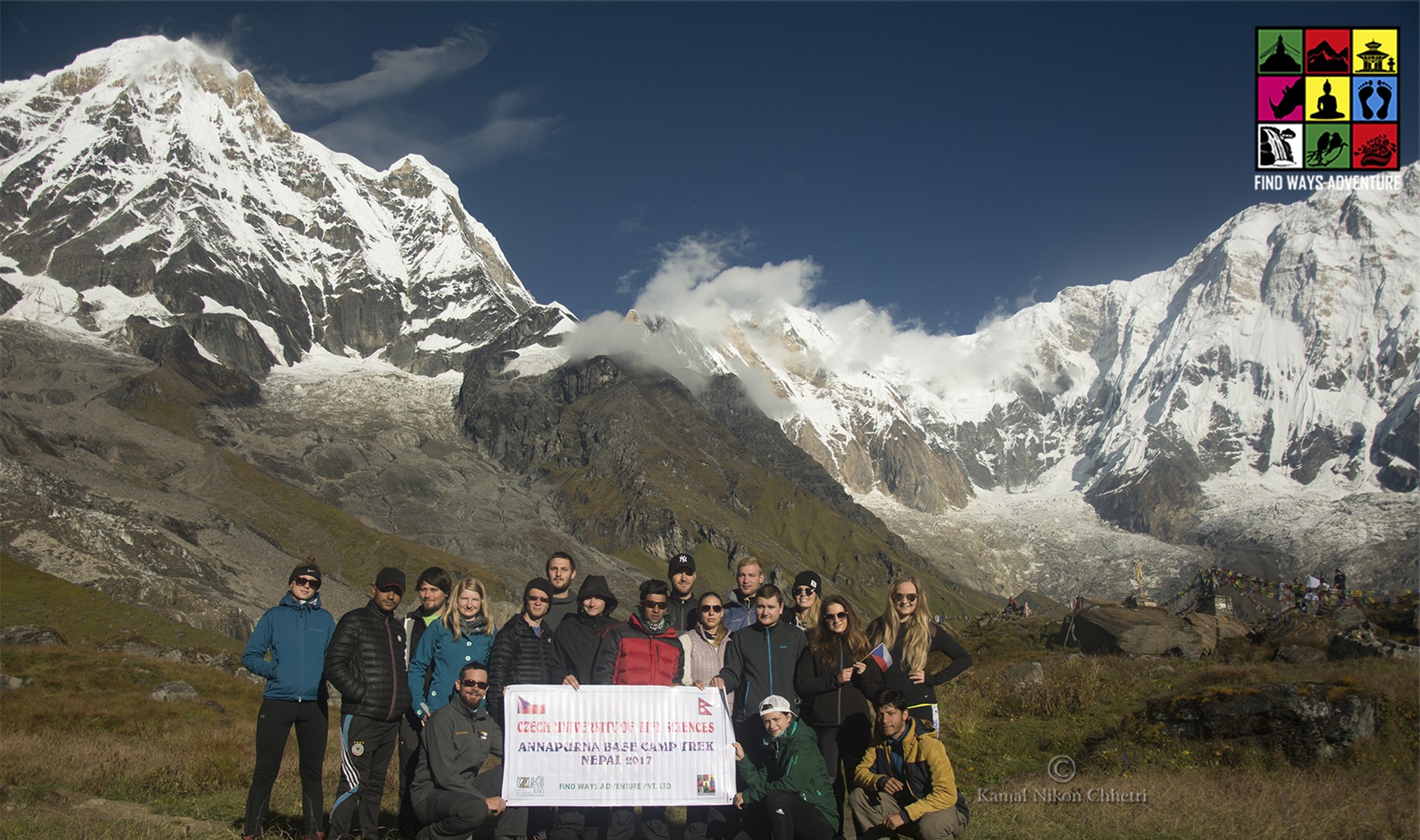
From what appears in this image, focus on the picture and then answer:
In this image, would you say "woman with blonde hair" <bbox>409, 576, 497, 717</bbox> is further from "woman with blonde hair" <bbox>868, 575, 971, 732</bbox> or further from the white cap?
"woman with blonde hair" <bbox>868, 575, 971, 732</bbox>

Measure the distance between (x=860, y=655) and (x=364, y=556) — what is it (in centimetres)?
14073

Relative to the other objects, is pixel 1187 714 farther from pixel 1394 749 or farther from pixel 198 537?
pixel 198 537

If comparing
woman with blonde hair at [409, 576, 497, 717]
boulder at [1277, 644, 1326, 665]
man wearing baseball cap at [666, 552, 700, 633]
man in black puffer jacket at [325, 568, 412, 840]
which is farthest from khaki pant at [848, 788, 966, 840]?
boulder at [1277, 644, 1326, 665]

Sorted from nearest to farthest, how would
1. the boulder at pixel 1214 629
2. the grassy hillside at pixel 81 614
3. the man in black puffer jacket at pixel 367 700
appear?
the man in black puffer jacket at pixel 367 700, the boulder at pixel 1214 629, the grassy hillside at pixel 81 614

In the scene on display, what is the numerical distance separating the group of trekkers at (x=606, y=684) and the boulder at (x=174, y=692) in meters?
21.5

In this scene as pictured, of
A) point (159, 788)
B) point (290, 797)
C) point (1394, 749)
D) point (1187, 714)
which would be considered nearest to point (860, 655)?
point (1187, 714)

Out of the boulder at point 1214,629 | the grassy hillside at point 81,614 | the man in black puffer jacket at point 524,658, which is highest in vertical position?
the man in black puffer jacket at point 524,658

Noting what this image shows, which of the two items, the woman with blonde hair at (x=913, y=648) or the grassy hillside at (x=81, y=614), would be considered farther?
the grassy hillside at (x=81, y=614)

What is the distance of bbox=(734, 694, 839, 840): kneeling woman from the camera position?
957cm

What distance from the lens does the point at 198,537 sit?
10906 centimetres

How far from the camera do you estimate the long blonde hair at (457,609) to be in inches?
434

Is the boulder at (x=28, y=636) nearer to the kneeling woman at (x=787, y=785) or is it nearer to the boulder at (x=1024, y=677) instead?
the boulder at (x=1024, y=677)

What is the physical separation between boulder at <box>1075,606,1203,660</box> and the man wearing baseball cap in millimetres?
16186

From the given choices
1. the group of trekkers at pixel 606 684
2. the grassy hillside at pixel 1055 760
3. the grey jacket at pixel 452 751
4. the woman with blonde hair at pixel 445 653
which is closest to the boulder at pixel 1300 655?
the grassy hillside at pixel 1055 760
